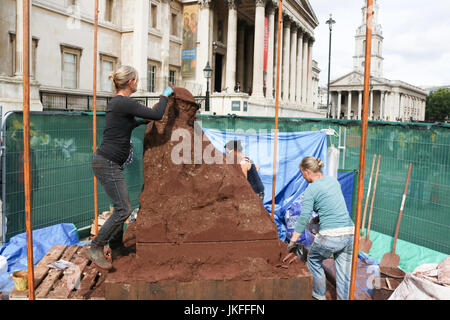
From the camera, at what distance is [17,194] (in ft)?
17.7

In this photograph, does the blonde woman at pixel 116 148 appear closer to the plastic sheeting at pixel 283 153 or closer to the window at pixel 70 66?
the plastic sheeting at pixel 283 153

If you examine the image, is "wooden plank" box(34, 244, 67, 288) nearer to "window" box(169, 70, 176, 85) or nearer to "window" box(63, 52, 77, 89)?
"window" box(63, 52, 77, 89)

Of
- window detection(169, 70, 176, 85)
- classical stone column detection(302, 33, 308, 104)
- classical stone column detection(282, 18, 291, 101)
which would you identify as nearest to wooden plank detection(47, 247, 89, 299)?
window detection(169, 70, 176, 85)

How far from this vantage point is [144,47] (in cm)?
2395

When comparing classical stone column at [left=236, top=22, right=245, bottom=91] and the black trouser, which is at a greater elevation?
classical stone column at [left=236, top=22, right=245, bottom=91]

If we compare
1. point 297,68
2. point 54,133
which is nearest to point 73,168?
point 54,133

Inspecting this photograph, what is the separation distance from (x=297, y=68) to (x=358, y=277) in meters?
41.1

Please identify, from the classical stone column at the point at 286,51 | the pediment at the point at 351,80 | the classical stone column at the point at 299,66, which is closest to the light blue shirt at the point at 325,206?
the classical stone column at the point at 286,51

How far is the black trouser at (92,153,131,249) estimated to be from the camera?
11.1 ft

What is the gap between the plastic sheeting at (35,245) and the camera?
15.6 feet

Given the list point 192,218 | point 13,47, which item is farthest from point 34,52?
point 192,218

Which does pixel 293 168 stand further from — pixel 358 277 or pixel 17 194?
pixel 17 194

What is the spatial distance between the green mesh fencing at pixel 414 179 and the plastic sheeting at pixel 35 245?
5388 mm

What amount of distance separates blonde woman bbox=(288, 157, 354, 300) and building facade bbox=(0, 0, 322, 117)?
43.6 ft
